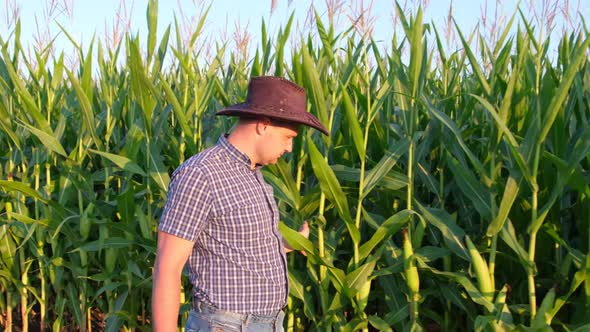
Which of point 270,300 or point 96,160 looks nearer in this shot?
point 270,300

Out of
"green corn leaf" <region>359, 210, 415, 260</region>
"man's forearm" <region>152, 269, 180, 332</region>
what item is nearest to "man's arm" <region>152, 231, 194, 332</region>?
"man's forearm" <region>152, 269, 180, 332</region>

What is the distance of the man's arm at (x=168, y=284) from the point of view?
1.86 meters

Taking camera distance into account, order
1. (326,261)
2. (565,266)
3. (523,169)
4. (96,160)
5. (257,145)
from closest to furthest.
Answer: (257,145) < (523,169) < (565,266) < (326,261) < (96,160)

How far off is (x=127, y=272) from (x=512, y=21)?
221 cm

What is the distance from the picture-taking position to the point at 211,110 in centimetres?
416

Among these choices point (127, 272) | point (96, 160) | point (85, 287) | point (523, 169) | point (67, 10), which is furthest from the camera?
point (67, 10)

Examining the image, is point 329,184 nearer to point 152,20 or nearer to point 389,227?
point 389,227

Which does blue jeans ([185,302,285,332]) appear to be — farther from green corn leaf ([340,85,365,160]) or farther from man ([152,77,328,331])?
green corn leaf ([340,85,365,160])

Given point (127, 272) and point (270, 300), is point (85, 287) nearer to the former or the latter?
point (127, 272)

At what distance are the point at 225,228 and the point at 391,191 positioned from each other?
1.17m

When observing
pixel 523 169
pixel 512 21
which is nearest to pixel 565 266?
pixel 523 169

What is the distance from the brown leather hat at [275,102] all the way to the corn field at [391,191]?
0.56 meters

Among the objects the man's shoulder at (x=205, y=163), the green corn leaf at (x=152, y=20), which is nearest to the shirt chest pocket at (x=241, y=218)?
the man's shoulder at (x=205, y=163)

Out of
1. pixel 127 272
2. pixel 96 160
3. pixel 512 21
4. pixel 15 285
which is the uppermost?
pixel 512 21
